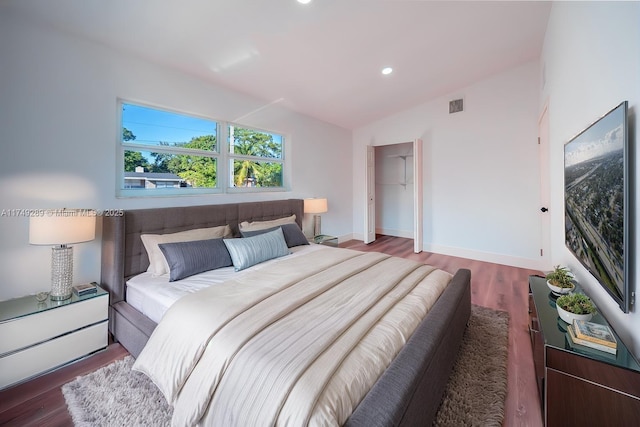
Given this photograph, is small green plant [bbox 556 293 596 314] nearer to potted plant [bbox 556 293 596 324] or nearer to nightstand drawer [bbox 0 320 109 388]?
potted plant [bbox 556 293 596 324]

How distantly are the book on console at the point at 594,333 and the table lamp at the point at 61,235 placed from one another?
3122mm

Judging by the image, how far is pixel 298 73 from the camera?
10.7 ft

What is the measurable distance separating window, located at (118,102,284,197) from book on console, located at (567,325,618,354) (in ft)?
11.1

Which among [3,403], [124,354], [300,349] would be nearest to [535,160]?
[300,349]

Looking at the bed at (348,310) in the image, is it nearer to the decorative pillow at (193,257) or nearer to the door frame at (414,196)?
the decorative pillow at (193,257)

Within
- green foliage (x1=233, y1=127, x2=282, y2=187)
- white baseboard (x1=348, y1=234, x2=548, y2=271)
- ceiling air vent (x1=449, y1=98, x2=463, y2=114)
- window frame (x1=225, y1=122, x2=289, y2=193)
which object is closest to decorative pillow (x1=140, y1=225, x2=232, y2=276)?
window frame (x1=225, y1=122, x2=289, y2=193)

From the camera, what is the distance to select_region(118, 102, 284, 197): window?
2689 mm

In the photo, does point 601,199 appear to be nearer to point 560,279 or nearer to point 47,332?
point 560,279

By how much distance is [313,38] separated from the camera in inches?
105

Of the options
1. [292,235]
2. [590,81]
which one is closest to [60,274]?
[292,235]

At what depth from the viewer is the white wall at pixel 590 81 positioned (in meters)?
1.16

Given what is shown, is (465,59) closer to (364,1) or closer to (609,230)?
(364,1)

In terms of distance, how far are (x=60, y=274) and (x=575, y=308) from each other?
338cm

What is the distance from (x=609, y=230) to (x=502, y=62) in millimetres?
3644
